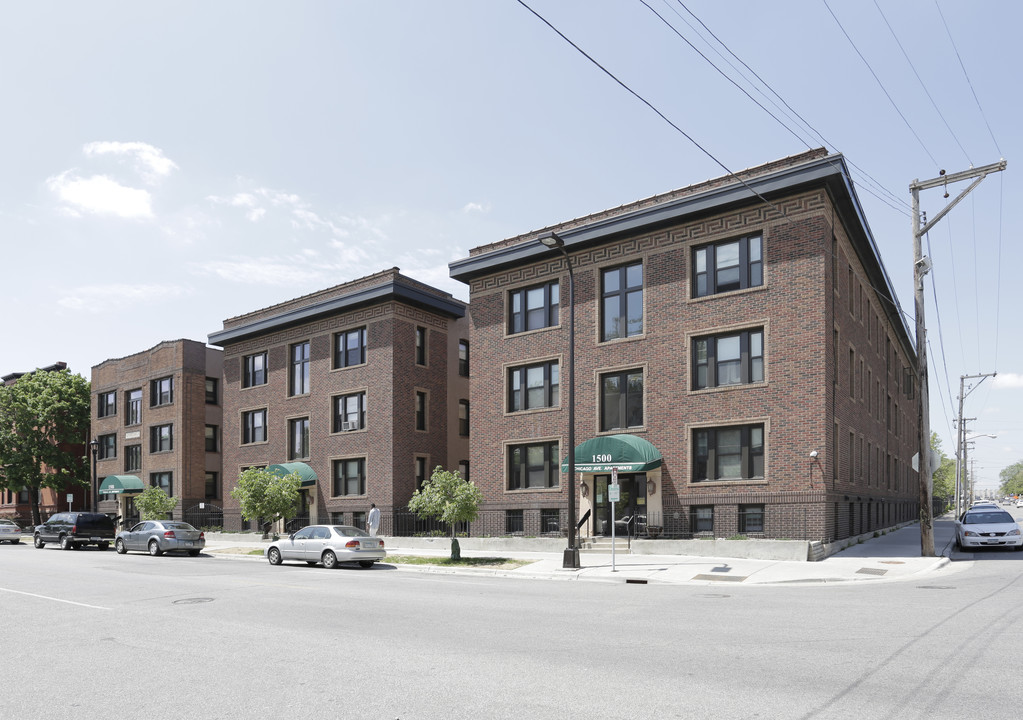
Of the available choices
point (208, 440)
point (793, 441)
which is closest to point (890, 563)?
point (793, 441)

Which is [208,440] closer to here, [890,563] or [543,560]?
[543,560]

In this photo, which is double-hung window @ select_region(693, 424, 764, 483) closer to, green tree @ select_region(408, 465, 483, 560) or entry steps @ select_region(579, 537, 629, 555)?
entry steps @ select_region(579, 537, 629, 555)

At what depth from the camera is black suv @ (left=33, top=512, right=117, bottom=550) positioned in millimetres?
37875

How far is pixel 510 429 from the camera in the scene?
32.0 meters

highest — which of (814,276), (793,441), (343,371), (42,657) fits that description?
(814,276)

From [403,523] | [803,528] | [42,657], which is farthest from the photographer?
[403,523]

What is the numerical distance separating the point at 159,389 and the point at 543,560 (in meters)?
34.0

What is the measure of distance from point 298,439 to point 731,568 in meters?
25.7

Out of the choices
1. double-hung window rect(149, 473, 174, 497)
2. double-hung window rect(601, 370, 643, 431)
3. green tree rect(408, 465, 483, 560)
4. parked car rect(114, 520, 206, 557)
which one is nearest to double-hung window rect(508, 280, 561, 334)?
double-hung window rect(601, 370, 643, 431)

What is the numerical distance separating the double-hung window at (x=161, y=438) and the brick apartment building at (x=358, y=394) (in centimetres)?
745

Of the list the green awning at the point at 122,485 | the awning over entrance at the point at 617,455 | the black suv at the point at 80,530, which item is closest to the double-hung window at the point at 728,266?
the awning over entrance at the point at 617,455

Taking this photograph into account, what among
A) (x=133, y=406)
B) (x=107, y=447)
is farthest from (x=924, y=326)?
(x=107, y=447)

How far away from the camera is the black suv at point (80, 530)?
3788cm

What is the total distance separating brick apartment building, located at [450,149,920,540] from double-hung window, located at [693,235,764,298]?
5 cm
